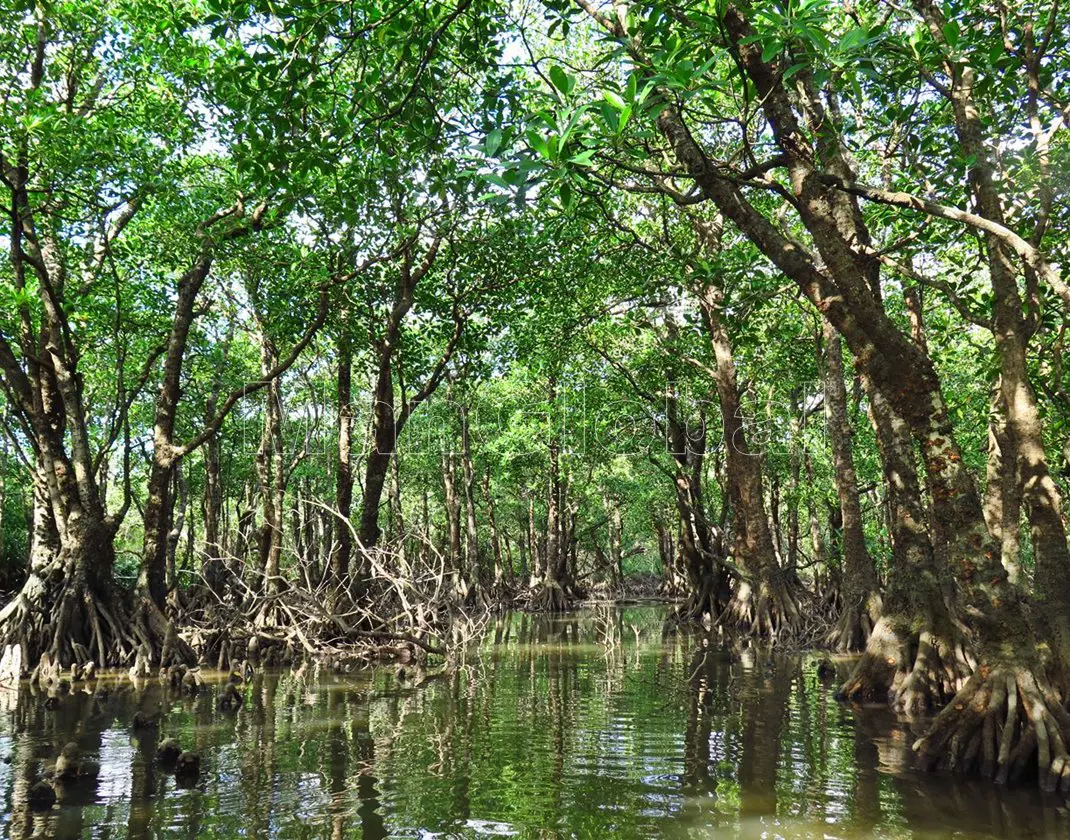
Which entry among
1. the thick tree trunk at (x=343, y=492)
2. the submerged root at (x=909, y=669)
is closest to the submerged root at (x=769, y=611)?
the submerged root at (x=909, y=669)

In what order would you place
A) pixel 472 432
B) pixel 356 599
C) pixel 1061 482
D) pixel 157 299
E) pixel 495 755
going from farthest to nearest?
pixel 472 432 < pixel 1061 482 < pixel 157 299 < pixel 356 599 < pixel 495 755

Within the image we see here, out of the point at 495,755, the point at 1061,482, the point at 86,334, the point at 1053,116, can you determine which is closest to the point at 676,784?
the point at 495,755

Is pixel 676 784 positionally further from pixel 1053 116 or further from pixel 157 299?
pixel 157 299

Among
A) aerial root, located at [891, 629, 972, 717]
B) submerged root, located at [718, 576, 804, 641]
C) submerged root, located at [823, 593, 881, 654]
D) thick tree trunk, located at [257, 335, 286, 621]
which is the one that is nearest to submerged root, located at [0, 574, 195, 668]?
thick tree trunk, located at [257, 335, 286, 621]

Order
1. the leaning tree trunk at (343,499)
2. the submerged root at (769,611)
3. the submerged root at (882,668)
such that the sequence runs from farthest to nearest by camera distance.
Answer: the submerged root at (769,611)
the leaning tree trunk at (343,499)
the submerged root at (882,668)

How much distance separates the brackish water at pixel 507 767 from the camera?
179 inches

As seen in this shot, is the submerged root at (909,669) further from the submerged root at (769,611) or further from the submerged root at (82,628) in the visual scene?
the submerged root at (82,628)

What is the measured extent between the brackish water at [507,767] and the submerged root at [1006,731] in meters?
0.25

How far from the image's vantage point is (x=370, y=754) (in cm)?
627

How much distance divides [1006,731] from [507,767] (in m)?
3.43

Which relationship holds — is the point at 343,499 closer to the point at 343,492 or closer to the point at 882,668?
the point at 343,492

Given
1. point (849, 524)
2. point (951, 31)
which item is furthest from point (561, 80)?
point (849, 524)

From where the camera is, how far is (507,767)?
19.2ft

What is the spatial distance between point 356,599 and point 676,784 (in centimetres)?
849
